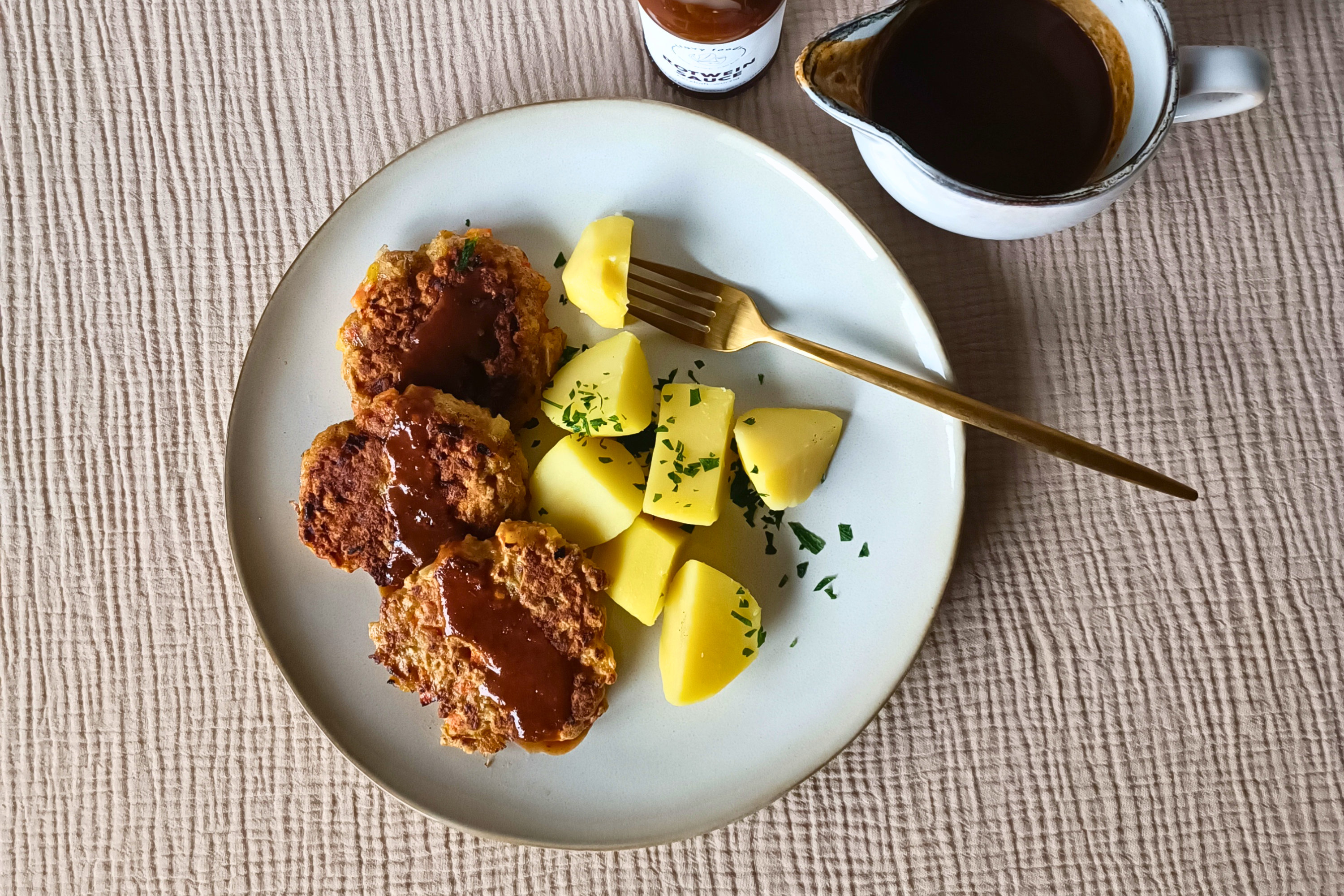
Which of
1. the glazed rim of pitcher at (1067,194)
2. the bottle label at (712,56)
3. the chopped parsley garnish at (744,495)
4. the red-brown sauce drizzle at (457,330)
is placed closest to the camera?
the glazed rim of pitcher at (1067,194)

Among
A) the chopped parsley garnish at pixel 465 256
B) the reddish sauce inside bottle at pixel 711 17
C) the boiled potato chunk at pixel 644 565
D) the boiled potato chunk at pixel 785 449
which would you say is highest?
the reddish sauce inside bottle at pixel 711 17

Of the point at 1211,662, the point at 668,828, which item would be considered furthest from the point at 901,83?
the point at 668,828

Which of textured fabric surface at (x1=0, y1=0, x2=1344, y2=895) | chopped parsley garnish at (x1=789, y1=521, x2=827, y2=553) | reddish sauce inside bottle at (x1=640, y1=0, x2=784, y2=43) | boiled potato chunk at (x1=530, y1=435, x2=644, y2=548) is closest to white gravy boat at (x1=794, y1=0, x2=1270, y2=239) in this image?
reddish sauce inside bottle at (x1=640, y1=0, x2=784, y2=43)

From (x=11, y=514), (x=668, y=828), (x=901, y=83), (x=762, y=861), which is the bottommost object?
(x=762, y=861)

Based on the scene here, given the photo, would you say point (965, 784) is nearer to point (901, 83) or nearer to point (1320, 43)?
point (901, 83)

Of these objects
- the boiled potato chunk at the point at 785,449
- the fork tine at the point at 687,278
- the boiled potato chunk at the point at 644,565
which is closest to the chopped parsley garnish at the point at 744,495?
the boiled potato chunk at the point at 785,449

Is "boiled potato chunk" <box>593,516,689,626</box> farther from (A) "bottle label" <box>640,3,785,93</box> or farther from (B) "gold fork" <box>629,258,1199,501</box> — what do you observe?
(A) "bottle label" <box>640,3,785,93</box>

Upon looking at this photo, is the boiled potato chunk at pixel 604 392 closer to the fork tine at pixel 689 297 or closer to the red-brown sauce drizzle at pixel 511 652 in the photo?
the fork tine at pixel 689 297
